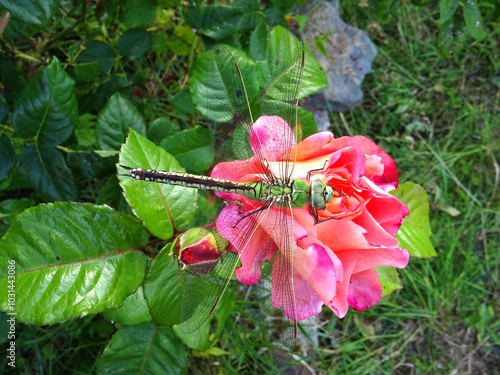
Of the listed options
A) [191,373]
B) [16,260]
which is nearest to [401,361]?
[191,373]

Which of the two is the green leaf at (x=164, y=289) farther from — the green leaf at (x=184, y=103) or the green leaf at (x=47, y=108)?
the green leaf at (x=184, y=103)

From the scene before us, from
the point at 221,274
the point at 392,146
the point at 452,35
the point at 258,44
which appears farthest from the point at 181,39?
the point at 392,146

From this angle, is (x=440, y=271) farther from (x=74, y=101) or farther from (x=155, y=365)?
(x=74, y=101)

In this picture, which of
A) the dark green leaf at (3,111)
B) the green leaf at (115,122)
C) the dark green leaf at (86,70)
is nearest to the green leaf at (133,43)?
the dark green leaf at (86,70)

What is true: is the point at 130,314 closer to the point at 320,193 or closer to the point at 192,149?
the point at 192,149

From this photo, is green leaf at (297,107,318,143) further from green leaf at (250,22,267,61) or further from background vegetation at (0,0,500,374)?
background vegetation at (0,0,500,374)

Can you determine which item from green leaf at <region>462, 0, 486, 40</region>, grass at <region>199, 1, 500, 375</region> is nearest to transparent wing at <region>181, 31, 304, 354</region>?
green leaf at <region>462, 0, 486, 40</region>

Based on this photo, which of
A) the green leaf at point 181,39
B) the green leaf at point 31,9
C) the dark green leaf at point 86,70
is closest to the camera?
the green leaf at point 31,9
